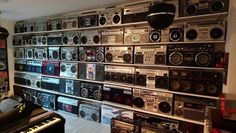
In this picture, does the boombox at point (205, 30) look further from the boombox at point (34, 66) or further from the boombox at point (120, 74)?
the boombox at point (34, 66)

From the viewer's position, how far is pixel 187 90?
229 centimetres

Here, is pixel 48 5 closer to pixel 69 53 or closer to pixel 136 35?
pixel 69 53

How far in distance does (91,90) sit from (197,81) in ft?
5.94

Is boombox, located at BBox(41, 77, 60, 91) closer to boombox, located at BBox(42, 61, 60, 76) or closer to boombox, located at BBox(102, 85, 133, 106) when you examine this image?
boombox, located at BBox(42, 61, 60, 76)

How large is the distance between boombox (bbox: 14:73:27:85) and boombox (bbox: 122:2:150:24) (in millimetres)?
3135

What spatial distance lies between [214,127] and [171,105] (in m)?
1.14

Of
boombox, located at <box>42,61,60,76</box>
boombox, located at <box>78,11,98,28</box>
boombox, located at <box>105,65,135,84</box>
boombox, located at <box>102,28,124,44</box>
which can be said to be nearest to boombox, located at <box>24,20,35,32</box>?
boombox, located at <box>42,61,60,76</box>

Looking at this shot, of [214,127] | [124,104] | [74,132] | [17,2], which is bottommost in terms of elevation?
[74,132]

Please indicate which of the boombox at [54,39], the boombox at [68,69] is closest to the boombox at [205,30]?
the boombox at [68,69]

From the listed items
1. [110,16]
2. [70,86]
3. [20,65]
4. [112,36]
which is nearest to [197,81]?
[112,36]

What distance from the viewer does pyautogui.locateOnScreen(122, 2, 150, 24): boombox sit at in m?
2.50

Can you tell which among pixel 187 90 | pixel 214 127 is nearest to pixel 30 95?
pixel 187 90

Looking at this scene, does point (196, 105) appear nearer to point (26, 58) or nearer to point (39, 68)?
point (39, 68)

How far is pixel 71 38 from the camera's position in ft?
11.1
